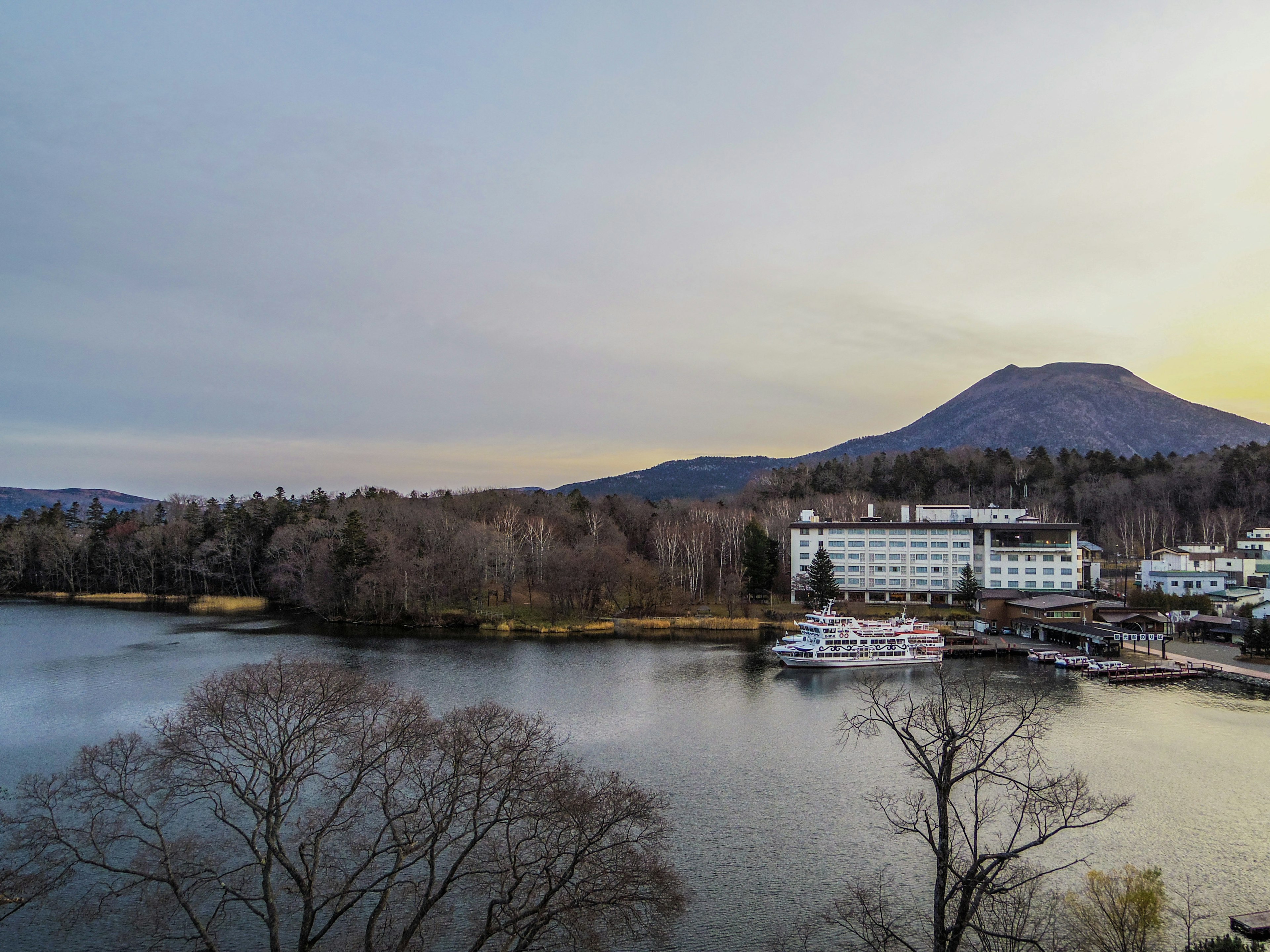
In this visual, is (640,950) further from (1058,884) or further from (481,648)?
(481,648)

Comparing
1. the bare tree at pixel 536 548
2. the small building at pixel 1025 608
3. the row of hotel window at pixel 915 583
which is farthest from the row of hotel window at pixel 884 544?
the bare tree at pixel 536 548

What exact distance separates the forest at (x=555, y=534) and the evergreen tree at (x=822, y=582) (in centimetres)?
398

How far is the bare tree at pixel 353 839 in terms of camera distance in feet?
43.1

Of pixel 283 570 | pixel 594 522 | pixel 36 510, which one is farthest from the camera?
pixel 36 510

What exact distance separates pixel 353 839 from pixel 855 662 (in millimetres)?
35563

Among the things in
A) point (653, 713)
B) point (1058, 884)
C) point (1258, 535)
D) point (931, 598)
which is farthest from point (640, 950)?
point (1258, 535)

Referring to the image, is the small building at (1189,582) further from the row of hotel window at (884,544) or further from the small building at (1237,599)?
the row of hotel window at (884,544)

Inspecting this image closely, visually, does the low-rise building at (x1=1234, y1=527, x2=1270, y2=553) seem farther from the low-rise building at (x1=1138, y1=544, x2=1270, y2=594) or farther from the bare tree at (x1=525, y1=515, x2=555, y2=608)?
the bare tree at (x1=525, y1=515, x2=555, y2=608)

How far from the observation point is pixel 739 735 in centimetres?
2995

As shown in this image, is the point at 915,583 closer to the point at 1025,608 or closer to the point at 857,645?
the point at 1025,608

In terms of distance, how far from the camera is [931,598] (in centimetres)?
6744

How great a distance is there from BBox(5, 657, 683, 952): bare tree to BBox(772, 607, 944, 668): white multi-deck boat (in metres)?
29.2

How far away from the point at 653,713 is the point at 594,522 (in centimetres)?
4646

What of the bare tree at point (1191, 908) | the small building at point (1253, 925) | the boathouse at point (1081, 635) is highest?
the boathouse at point (1081, 635)
